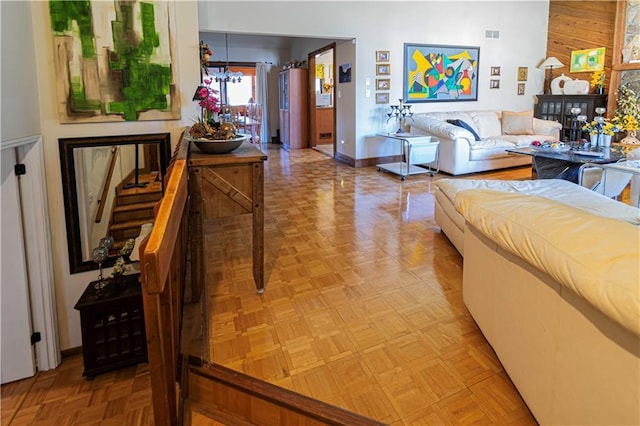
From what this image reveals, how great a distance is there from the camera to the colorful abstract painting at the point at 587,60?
6785 mm

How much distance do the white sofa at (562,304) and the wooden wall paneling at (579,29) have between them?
6.85 meters

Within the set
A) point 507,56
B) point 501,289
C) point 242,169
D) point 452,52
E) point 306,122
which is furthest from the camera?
point 306,122

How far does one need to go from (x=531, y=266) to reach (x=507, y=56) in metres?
6.94

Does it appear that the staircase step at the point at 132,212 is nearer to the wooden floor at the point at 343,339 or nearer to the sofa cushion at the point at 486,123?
the wooden floor at the point at 343,339

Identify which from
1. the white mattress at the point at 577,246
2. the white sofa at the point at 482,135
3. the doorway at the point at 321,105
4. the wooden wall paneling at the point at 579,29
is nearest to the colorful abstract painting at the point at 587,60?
the wooden wall paneling at the point at 579,29

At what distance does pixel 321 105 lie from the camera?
9.54m

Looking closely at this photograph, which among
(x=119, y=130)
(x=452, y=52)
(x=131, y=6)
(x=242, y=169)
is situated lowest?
(x=242, y=169)

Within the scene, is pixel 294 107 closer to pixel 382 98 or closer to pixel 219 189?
pixel 382 98

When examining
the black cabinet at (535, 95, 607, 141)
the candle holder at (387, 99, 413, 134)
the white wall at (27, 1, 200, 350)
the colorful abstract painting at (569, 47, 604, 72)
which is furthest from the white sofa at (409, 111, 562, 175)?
the white wall at (27, 1, 200, 350)

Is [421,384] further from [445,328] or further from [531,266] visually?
[531,266]

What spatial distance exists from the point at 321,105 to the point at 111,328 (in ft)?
26.3

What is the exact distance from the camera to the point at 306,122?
8891 mm

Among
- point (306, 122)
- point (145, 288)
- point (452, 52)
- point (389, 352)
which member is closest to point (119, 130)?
point (145, 288)

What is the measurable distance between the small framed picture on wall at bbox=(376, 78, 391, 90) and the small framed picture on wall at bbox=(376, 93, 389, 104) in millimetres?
90
